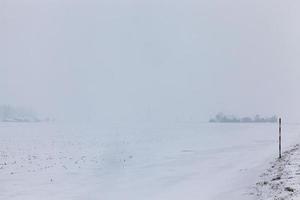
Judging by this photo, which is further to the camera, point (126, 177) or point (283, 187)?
point (126, 177)

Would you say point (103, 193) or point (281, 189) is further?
point (103, 193)

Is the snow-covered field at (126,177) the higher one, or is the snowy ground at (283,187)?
the snowy ground at (283,187)

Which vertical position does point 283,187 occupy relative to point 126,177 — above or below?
above

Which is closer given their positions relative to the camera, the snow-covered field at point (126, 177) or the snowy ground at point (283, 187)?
the snowy ground at point (283, 187)

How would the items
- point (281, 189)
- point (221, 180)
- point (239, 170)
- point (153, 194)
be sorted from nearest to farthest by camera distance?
point (281, 189), point (153, 194), point (221, 180), point (239, 170)

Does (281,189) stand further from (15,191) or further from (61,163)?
(61,163)

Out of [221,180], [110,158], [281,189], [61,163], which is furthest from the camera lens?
[110,158]

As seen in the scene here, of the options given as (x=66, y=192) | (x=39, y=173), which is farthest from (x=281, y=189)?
(x=39, y=173)

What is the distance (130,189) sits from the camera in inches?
778

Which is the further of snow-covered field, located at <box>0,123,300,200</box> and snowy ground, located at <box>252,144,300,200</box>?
snow-covered field, located at <box>0,123,300,200</box>

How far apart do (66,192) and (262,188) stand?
795 centimetres

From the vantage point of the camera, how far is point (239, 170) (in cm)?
2508

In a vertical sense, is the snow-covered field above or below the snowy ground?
below

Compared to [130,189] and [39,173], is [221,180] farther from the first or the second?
[39,173]
